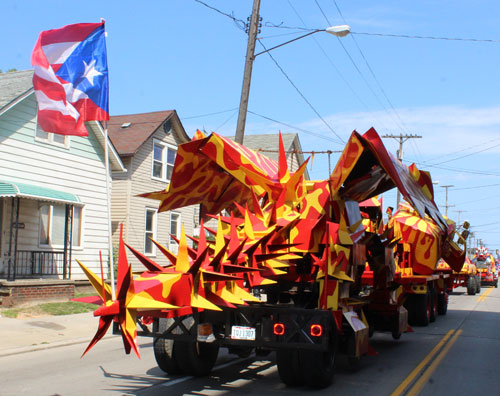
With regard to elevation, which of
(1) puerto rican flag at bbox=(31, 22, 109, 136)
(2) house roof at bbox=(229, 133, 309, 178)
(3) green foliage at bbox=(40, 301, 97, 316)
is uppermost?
(2) house roof at bbox=(229, 133, 309, 178)

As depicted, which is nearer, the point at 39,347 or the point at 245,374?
the point at 245,374

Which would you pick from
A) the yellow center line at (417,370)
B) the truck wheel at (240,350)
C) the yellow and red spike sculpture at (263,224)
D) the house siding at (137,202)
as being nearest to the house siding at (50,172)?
the house siding at (137,202)

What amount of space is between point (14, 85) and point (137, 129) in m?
8.44

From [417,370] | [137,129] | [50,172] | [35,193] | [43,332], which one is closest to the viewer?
[417,370]

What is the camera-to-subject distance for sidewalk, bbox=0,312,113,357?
10.5 meters

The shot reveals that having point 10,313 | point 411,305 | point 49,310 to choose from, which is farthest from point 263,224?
point 49,310

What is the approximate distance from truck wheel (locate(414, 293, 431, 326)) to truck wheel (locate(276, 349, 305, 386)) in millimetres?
7802

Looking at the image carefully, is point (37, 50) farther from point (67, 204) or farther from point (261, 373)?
point (67, 204)

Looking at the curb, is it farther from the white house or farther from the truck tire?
the truck tire

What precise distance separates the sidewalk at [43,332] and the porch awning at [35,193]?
351 cm

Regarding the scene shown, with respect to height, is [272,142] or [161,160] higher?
[272,142]

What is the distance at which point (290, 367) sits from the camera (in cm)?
701

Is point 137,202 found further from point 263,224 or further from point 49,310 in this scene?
point 263,224

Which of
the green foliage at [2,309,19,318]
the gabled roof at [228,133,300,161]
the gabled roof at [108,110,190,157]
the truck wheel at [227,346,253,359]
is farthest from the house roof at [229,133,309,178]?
the truck wheel at [227,346,253,359]
